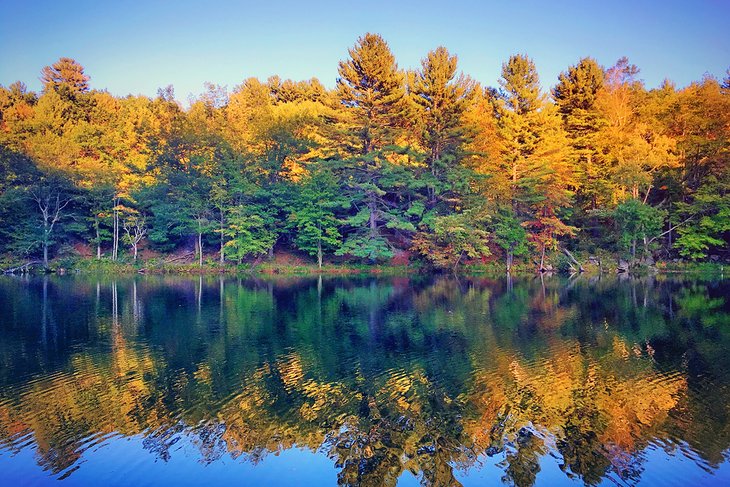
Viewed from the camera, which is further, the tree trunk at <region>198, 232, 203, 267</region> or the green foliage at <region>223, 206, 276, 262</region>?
the tree trunk at <region>198, 232, 203, 267</region>

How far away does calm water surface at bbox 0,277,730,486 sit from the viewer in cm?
826

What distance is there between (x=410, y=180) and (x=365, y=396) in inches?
1191

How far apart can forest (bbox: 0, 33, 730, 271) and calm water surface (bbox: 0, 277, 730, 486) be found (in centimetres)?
1883

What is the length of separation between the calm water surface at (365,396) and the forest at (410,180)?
1883 centimetres

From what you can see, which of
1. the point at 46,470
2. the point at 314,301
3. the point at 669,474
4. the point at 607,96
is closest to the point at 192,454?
the point at 46,470

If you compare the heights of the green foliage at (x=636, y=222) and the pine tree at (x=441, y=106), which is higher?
the pine tree at (x=441, y=106)

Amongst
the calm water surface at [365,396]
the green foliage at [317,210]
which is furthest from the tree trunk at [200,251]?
the calm water surface at [365,396]

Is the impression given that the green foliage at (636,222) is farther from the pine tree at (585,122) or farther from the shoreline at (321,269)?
the pine tree at (585,122)

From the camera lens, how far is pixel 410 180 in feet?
132

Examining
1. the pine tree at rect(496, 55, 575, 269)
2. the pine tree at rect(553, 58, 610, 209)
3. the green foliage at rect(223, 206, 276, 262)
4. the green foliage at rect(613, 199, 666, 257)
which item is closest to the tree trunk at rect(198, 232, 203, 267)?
the green foliage at rect(223, 206, 276, 262)

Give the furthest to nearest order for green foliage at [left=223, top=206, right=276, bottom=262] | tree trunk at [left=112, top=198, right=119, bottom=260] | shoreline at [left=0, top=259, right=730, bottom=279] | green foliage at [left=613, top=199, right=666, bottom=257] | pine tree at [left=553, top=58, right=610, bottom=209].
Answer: tree trunk at [left=112, top=198, right=119, bottom=260] → pine tree at [left=553, top=58, right=610, bottom=209] → green foliage at [left=223, top=206, right=276, bottom=262] → shoreline at [left=0, top=259, right=730, bottom=279] → green foliage at [left=613, top=199, right=666, bottom=257]

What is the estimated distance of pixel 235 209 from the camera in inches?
1652

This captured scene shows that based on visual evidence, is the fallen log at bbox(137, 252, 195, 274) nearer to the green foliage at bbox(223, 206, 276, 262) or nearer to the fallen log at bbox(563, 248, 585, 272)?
the green foliage at bbox(223, 206, 276, 262)

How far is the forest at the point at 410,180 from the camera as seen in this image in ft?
131
